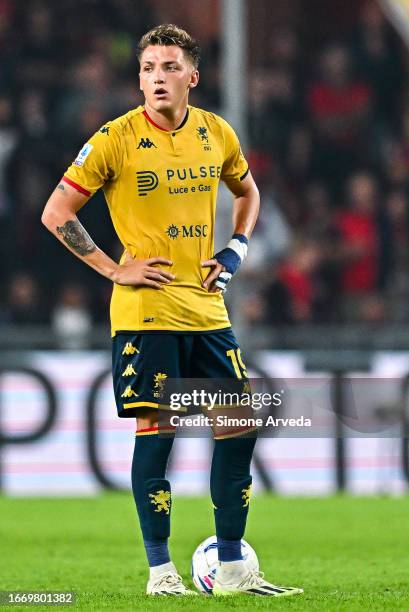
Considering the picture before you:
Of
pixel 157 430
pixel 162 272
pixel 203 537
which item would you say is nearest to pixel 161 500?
pixel 157 430

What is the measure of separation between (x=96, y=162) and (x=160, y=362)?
71 cm

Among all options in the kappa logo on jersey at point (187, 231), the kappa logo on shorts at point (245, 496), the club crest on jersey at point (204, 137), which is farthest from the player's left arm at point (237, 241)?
the kappa logo on shorts at point (245, 496)

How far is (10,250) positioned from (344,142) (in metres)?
3.07

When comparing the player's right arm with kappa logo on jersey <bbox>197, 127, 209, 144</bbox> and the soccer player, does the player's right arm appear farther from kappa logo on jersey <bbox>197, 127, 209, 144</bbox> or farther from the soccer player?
kappa logo on jersey <bbox>197, 127, 209, 144</bbox>

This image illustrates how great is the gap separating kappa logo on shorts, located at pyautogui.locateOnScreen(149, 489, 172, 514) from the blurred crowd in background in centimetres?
606

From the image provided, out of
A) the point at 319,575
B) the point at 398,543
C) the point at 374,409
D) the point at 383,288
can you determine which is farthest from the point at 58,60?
the point at 319,575

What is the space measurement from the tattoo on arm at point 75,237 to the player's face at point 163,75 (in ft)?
1.62

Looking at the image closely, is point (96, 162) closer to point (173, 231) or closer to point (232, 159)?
point (173, 231)

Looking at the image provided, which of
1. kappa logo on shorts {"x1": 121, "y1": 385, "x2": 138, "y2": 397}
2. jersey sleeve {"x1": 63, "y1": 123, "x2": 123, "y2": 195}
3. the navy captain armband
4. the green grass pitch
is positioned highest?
jersey sleeve {"x1": 63, "y1": 123, "x2": 123, "y2": 195}

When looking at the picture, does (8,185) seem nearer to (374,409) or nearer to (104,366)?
(104,366)

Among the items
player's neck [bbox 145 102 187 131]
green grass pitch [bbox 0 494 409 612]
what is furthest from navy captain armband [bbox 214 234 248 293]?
green grass pitch [bbox 0 494 409 612]

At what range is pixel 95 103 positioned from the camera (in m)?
11.8

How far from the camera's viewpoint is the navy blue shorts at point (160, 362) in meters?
4.94

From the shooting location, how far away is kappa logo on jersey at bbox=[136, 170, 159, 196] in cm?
496
